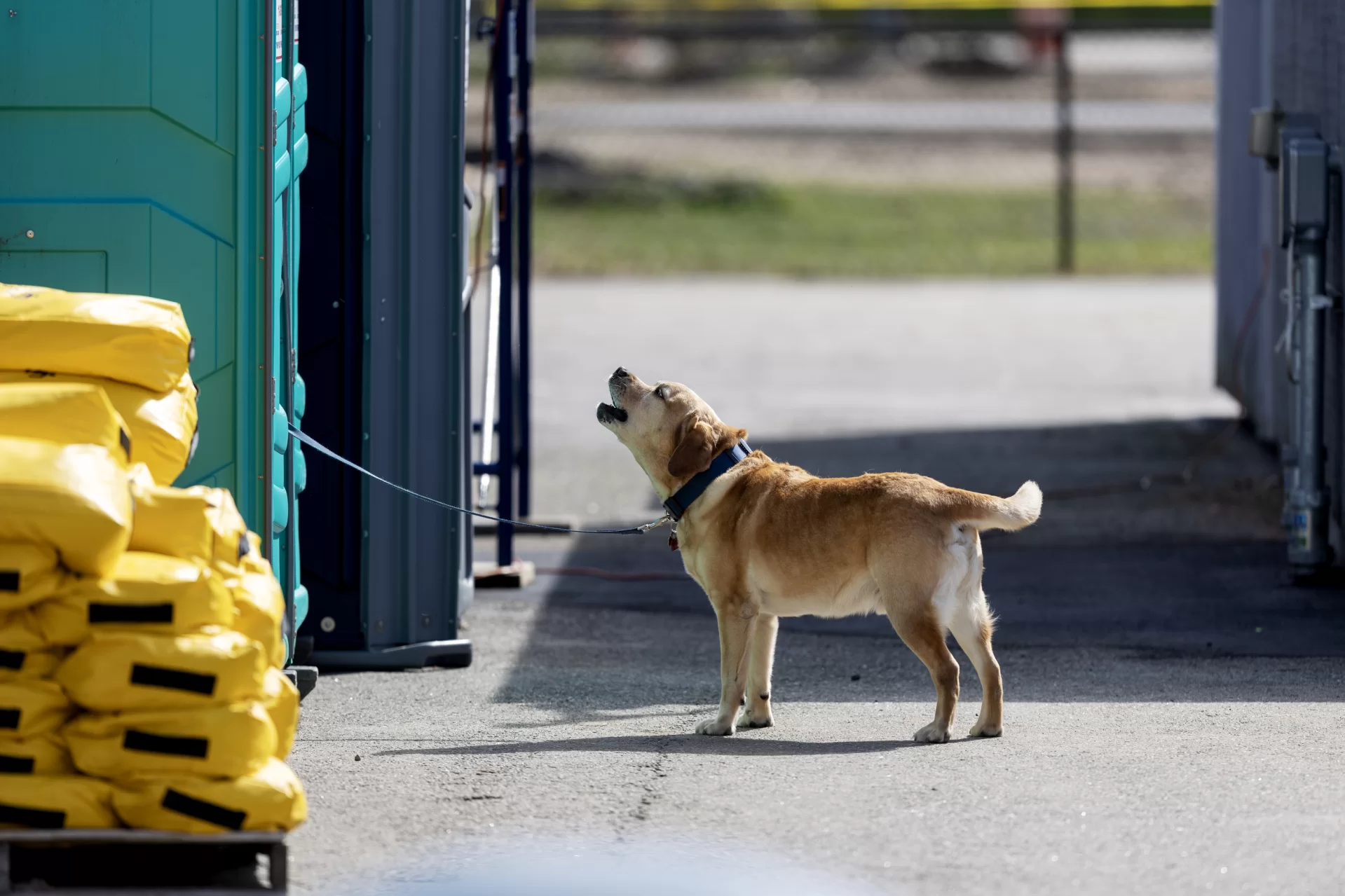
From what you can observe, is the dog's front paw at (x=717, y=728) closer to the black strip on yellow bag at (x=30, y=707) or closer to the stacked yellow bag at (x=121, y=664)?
the stacked yellow bag at (x=121, y=664)

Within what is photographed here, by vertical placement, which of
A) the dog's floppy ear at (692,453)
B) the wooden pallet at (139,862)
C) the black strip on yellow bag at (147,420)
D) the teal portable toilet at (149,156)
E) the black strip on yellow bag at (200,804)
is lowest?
the wooden pallet at (139,862)

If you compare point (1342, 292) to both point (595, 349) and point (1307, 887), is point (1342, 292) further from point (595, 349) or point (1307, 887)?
point (595, 349)

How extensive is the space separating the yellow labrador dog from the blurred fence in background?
12047 mm

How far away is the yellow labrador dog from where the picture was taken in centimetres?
585

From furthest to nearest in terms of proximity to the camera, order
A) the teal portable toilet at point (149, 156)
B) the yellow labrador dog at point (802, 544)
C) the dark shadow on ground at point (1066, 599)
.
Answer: the dark shadow on ground at point (1066, 599), the yellow labrador dog at point (802, 544), the teal portable toilet at point (149, 156)

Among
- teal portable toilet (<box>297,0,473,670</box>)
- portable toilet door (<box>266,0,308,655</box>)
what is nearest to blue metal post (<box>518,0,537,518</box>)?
teal portable toilet (<box>297,0,473,670</box>)

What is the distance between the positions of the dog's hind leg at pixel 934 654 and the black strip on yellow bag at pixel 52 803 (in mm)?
2405

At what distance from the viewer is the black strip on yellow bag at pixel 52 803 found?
4.45m

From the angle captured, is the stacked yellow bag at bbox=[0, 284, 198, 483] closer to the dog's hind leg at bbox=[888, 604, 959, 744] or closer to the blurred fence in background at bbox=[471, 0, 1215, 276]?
the dog's hind leg at bbox=[888, 604, 959, 744]

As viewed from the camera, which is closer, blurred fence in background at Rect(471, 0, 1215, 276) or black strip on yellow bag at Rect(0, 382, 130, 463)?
black strip on yellow bag at Rect(0, 382, 130, 463)

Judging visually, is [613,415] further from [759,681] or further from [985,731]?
[985,731]

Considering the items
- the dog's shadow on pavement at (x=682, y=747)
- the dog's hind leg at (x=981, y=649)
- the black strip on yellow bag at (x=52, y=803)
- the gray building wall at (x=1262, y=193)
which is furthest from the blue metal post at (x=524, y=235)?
the black strip on yellow bag at (x=52, y=803)

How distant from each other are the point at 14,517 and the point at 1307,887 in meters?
3.01

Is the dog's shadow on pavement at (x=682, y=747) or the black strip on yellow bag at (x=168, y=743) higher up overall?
the black strip on yellow bag at (x=168, y=743)
